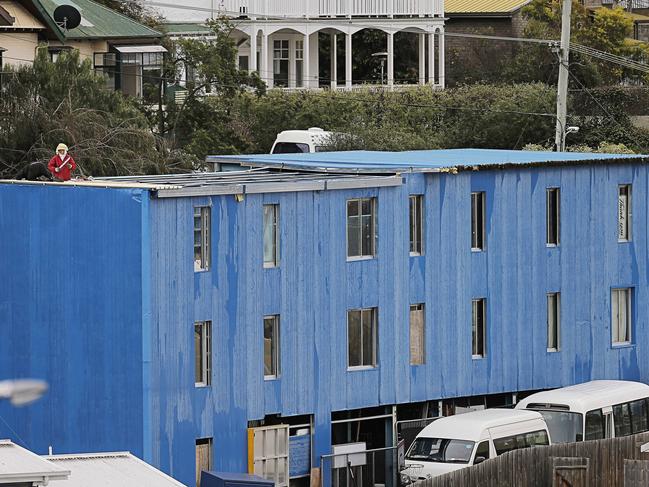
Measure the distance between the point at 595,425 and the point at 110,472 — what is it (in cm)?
1322

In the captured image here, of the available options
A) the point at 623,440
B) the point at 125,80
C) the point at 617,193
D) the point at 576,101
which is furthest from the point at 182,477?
the point at 576,101

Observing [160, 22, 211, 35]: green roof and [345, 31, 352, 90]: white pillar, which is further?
[160, 22, 211, 35]: green roof

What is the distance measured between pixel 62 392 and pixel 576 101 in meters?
40.6

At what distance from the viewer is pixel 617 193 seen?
45.1m

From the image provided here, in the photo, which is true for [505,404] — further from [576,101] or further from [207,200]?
[576,101]

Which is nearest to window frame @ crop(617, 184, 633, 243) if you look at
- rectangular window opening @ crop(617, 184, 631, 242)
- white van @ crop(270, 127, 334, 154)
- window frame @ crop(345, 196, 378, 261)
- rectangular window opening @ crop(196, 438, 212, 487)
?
rectangular window opening @ crop(617, 184, 631, 242)

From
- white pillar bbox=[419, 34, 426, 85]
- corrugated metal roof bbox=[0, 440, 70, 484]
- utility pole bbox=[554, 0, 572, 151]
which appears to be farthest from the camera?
white pillar bbox=[419, 34, 426, 85]

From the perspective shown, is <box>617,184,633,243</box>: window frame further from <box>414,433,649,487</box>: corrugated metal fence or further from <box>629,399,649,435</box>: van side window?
<box>414,433,649,487</box>: corrugated metal fence

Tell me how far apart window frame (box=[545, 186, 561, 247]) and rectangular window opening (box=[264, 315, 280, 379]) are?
8106 mm

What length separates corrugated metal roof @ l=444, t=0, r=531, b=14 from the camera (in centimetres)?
8481

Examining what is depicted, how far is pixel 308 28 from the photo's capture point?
7525 cm

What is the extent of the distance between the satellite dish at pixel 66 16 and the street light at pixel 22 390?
28.4 metres

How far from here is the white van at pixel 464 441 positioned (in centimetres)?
3725

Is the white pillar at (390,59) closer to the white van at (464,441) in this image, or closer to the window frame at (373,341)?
the window frame at (373,341)
